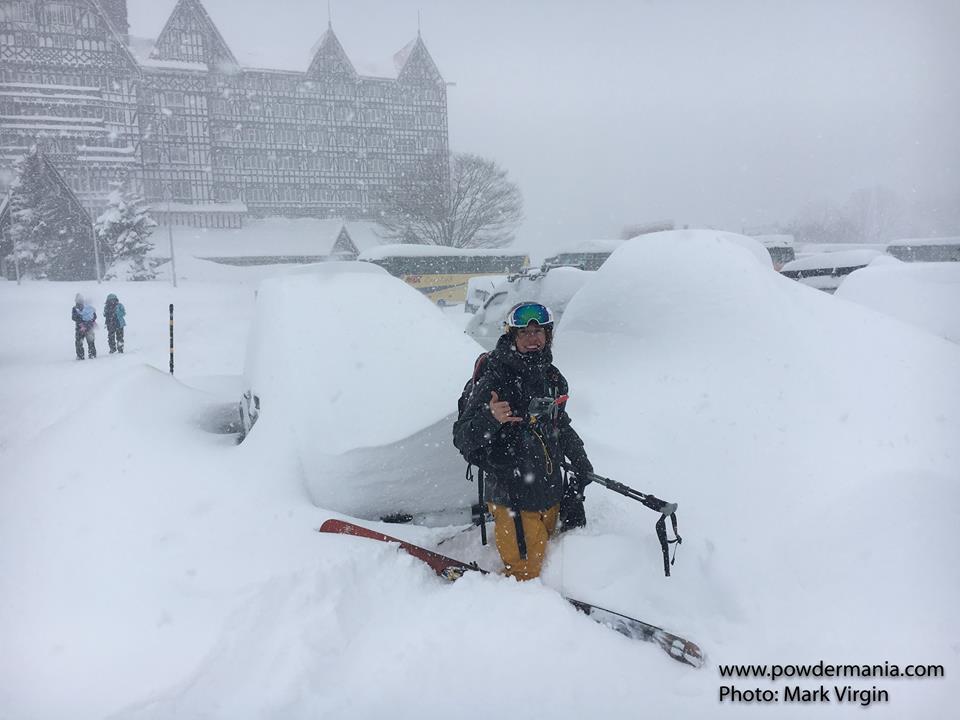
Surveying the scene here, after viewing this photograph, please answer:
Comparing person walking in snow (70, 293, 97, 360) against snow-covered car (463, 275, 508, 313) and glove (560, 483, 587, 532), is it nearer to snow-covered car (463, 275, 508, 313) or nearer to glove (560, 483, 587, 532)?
snow-covered car (463, 275, 508, 313)

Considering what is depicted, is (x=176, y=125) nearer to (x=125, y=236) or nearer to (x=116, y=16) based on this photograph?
(x=125, y=236)

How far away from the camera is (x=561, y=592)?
2578 millimetres

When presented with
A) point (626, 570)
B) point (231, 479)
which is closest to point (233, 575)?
point (231, 479)

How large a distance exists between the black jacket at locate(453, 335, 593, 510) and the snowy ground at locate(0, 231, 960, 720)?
43 cm

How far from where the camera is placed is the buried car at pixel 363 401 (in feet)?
9.23

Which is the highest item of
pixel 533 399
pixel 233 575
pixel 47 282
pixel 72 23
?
pixel 72 23

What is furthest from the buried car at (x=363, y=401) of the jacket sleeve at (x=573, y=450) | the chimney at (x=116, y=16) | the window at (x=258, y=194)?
the window at (x=258, y=194)

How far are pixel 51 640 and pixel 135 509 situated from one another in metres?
0.68

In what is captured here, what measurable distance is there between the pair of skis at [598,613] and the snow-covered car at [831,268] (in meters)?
15.7

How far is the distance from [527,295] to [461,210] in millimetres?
25121

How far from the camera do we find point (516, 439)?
2.59 metres

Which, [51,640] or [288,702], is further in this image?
[51,640]

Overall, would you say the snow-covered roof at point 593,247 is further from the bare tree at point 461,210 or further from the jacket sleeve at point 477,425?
the jacket sleeve at point 477,425

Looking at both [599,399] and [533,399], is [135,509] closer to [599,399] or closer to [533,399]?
[533,399]
